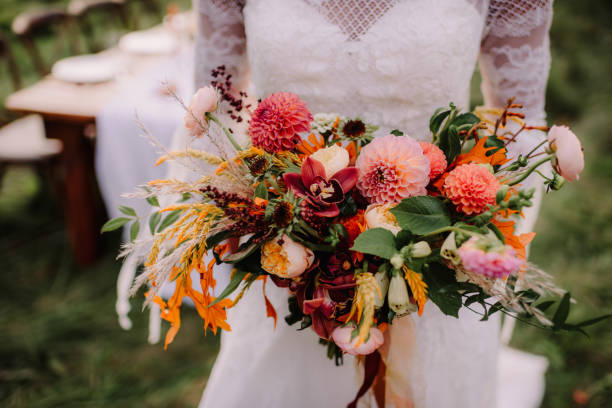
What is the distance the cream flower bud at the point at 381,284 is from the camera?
726mm

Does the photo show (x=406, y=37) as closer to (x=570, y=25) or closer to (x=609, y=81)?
(x=609, y=81)

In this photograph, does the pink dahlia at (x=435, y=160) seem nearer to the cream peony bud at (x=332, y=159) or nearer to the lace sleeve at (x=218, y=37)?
the cream peony bud at (x=332, y=159)

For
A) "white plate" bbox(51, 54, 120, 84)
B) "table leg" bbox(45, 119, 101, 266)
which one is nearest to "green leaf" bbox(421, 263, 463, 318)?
"table leg" bbox(45, 119, 101, 266)

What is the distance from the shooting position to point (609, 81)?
4777 mm

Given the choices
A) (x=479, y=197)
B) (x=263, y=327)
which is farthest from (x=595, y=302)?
(x=479, y=197)

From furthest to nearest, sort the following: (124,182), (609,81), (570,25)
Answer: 1. (570,25)
2. (609,81)
3. (124,182)

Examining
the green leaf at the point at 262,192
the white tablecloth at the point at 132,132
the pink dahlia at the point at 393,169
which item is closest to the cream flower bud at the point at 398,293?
the pink dahlia at the point at 393,169

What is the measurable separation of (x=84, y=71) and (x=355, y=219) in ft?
7.73

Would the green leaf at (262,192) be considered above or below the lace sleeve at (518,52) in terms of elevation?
below

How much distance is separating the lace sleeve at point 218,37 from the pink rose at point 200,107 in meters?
0.39

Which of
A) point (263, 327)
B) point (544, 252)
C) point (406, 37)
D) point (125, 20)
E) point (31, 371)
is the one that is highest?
point (406, 37)

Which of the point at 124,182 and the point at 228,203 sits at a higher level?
the point at 228,203

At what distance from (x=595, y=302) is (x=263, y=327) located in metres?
2.06

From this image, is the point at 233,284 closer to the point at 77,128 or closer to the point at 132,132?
the point at 132,132
